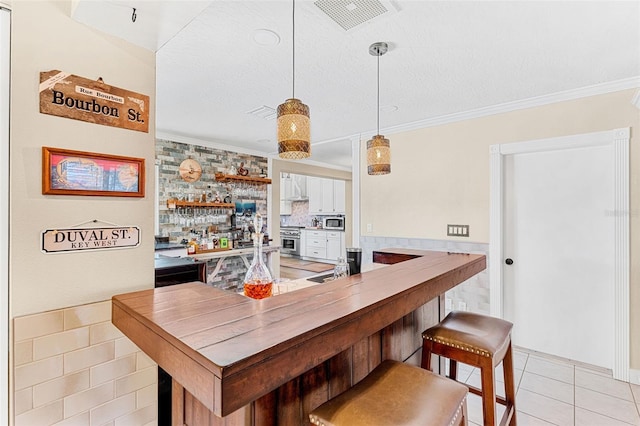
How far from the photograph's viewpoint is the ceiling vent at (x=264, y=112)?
321 cm

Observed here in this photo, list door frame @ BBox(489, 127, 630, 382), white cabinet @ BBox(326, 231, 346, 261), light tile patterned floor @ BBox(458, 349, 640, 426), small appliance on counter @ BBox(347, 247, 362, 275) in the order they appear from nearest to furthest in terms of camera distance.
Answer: small appliance on counter @ BBox(347, 247, 362, 275)
light tile patterned floor @ BBox(458, 349, 640, 426)
door frame @ BBox(489, 127, 630, 382)
white cabinet @ BBox(326, 231, 346, 261)

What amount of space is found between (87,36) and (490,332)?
7.27ft

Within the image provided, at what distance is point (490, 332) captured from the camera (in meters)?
1.61

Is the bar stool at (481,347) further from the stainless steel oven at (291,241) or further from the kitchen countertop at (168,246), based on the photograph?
the stainless steel oven at (291,241)

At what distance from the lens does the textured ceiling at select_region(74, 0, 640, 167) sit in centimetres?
169

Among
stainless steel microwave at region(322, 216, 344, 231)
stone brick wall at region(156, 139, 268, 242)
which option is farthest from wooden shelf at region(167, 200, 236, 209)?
stainless steel microwave at region(322, 216, 344, 231)

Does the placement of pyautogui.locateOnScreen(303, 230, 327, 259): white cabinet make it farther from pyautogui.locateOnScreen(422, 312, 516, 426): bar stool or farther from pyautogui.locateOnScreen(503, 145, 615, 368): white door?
pyautogui.locateOnScreen(422, 312, 516, 426): bar stool

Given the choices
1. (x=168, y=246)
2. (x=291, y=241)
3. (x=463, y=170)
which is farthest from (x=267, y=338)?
(x=291, y=241)

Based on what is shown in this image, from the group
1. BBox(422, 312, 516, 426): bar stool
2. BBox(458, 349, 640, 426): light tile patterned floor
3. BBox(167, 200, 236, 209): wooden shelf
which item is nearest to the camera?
BBox(422, 312, 516, 426): bar stool

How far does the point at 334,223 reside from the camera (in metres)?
7.97

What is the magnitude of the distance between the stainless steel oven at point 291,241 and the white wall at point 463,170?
488cm

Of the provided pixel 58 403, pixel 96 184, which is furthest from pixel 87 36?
pixel 58 403

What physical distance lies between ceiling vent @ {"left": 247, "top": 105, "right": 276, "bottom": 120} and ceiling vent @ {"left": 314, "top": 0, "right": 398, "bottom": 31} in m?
1.58

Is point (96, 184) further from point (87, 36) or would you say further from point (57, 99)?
point (87, 36)
